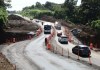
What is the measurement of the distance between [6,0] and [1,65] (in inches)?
3587

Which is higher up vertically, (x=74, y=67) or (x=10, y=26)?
(x=74, y=67)

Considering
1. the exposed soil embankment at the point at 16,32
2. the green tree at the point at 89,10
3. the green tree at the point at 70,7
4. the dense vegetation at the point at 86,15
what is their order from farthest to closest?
the green tree at the point at 70,7, the green tree at the point at 89,10, the dense vegetation at the point at 86,15, the exposed soil embankment at the point at 16,32

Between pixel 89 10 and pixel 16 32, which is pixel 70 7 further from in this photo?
pixel 16 32

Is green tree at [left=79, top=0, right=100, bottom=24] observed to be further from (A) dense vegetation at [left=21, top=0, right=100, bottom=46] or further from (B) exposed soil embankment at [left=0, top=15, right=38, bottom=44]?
(B) exposed soil embankment at [left=0, top=15, right=38, bottom=44]

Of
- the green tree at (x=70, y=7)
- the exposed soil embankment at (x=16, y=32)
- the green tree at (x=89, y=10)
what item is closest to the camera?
the exposed soil embankment at (x=16, y=32)

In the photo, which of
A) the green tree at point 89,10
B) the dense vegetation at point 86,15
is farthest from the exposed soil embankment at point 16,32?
the green tree at point 89,10

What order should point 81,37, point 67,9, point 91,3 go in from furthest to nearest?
1. point 67,9
2. point 91,3
3. point 81,37

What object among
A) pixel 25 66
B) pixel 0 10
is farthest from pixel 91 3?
pixel 25 66

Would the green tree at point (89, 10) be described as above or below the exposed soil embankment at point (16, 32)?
above

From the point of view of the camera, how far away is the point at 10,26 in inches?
5123

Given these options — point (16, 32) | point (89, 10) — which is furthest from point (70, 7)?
point (16, 32)

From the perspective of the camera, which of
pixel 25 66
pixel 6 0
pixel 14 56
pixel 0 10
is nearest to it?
pixel 25 66

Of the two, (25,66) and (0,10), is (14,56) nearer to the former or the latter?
(25,66)

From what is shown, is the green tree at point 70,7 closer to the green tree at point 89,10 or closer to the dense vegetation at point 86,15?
the dense vegetation at point 86,15
